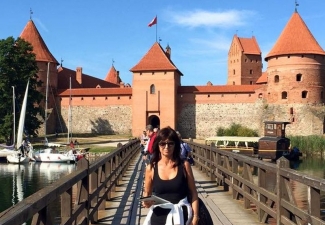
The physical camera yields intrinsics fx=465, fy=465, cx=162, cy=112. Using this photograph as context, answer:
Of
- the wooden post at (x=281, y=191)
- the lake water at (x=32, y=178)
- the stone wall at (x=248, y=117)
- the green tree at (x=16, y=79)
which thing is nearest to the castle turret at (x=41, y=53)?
the green tree at (x=16, y=79)

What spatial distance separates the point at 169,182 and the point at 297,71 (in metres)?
40.1

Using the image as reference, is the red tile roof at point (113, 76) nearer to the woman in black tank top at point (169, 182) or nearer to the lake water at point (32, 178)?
the lake water at point (32, 178)

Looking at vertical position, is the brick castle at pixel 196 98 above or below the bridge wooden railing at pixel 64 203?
above

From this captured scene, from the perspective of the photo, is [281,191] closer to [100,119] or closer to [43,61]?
[100,119]

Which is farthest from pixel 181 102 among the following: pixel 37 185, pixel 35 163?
pixel 37 185

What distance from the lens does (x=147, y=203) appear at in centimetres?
323

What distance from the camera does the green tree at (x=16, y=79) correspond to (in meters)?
35.5

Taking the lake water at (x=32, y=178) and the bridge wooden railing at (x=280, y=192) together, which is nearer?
the bridge wooden railing at (x=280, y=192)

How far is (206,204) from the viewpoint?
7180 millimetres

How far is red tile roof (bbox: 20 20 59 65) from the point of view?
47237mm

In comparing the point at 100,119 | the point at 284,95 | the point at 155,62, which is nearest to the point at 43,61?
the point at 100,119

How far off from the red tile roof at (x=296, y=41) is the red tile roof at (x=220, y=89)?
3229mm

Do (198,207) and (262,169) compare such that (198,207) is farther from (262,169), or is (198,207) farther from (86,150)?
(86,150)

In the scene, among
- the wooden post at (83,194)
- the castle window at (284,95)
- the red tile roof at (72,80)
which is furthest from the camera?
the red tile roof at (72,80)
